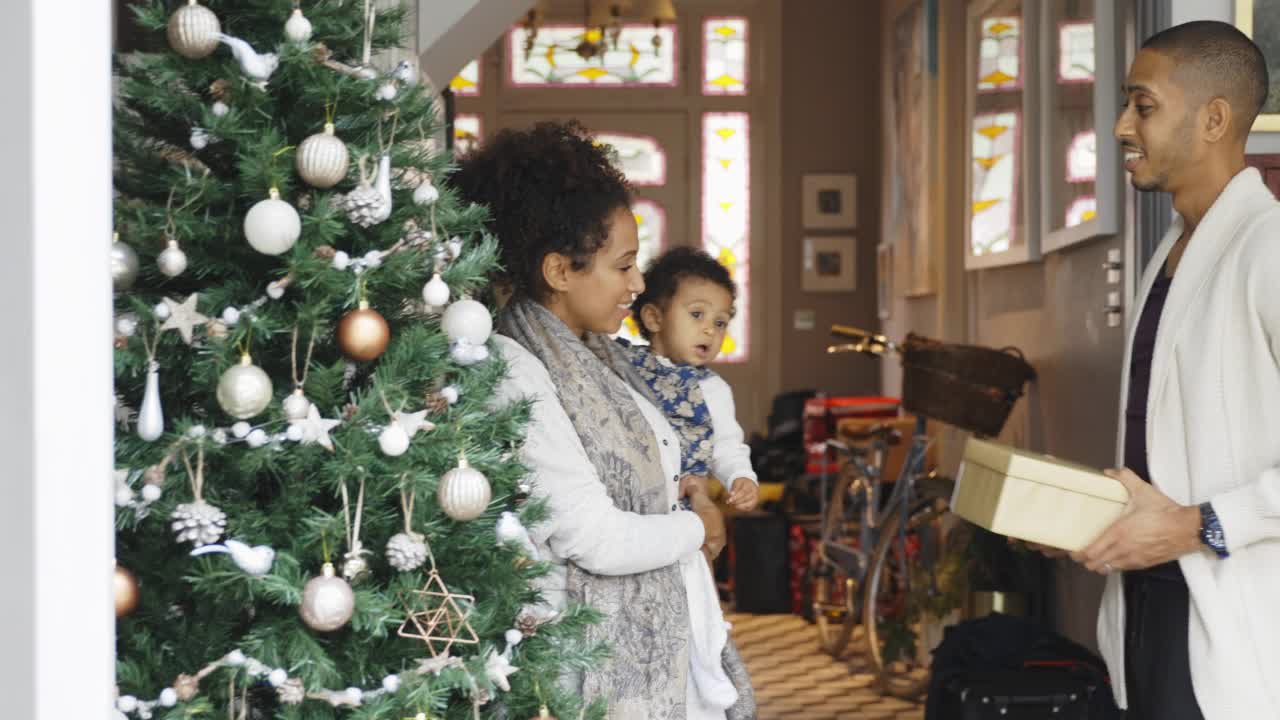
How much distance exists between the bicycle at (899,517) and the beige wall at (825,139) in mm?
2636

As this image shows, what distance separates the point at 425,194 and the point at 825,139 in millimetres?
7405

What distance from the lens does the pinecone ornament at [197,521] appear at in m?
1.35

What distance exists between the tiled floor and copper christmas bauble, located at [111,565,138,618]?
11.3 feet

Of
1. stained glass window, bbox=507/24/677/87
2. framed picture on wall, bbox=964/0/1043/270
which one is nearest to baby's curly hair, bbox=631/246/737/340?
framed picture on wall, bbox=964/0/1043/270

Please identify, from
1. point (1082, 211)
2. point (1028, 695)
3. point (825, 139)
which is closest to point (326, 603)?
point (1028, 695)

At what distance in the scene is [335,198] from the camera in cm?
147

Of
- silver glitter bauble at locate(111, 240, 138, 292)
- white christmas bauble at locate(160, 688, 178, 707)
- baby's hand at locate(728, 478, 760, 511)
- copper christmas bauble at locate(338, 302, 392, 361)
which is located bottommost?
white christmas bauble at locate(160, 688, 178, 707)

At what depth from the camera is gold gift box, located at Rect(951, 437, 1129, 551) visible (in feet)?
6.32

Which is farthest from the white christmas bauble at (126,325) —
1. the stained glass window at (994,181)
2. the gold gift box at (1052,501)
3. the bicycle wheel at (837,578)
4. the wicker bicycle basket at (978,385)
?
the bicycle wheel at (837,578)

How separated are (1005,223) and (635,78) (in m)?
4.26

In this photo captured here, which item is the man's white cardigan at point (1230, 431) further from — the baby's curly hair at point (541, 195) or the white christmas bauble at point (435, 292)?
the white christmas bauble at point (435, 292)

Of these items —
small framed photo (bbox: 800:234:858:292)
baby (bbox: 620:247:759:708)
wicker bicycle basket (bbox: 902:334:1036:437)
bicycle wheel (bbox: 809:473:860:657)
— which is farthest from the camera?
small framed photo (bbox: 800:234:858:292)

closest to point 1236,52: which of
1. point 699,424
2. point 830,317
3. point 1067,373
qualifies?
point 699,424

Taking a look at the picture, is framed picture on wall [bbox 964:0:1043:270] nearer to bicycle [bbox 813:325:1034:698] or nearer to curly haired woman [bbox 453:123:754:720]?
bicycle [bbox 813:325:1034:698]
